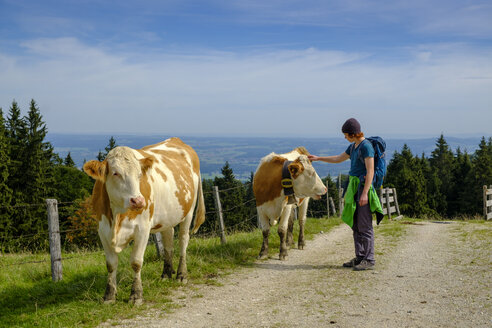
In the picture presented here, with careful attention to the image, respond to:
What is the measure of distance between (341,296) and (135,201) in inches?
121

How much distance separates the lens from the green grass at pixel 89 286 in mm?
5215

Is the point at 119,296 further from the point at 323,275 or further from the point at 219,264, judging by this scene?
the point at 323,275

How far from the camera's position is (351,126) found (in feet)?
23.5

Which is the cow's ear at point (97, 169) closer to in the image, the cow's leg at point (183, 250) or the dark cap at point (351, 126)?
the cow's leg at point (183, 250)

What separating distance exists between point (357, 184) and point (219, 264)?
2.86m

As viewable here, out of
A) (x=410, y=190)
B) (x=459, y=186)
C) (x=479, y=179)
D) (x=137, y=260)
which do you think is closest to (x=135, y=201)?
(x=137, y=260)

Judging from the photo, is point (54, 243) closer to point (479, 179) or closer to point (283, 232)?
point (283, 232)

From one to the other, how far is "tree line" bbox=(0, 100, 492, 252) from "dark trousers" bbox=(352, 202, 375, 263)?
24.1 m

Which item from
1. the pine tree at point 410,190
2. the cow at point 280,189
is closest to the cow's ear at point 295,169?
the cow at point 280,189

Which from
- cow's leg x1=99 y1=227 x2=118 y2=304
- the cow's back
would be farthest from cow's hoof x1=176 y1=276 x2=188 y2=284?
cow's leg x1=99 y1=227 x2=118 y2=304

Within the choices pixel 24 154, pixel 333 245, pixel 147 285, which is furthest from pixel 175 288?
pixel 24 154

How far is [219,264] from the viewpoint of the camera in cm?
773

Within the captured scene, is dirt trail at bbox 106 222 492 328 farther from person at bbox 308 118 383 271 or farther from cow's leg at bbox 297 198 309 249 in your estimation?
cow's leg at bbox 297 198 309 249

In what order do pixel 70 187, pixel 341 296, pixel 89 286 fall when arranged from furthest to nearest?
pixel 70 187
pixel 89 286
pixel 341 296
